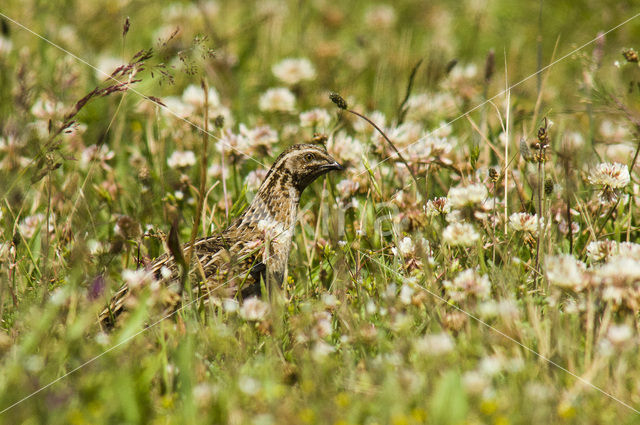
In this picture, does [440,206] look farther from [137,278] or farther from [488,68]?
[488,68]

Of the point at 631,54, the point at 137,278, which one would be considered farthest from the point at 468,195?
the point at 137,278

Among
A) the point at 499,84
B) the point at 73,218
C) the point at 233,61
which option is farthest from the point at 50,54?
the point at 499,84

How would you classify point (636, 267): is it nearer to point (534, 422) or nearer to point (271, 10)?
point (534, 422)

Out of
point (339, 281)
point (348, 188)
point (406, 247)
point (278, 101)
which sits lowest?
point (339, 281)

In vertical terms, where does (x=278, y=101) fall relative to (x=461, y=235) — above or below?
above

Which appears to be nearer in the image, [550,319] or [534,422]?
[534,422]

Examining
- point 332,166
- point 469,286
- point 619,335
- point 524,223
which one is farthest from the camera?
point 332,166

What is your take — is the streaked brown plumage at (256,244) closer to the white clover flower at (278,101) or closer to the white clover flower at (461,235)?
the white clover flower at (461,235)
